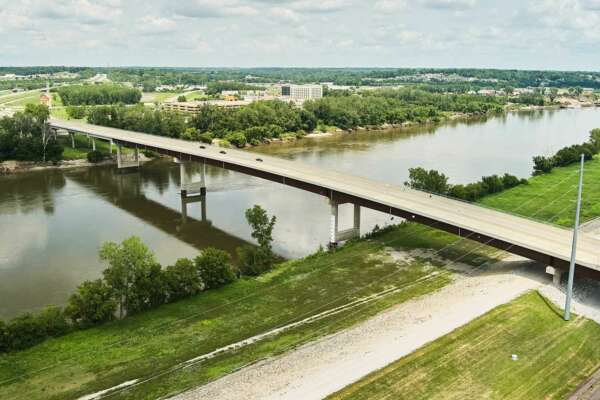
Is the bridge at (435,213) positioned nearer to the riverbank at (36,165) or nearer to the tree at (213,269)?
the tree at (213,269)

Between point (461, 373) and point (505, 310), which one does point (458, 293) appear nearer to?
point (505, 310)

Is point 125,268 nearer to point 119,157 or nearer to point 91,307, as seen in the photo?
point 91,307

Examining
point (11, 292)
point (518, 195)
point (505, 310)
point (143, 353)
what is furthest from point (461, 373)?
point (518, 195)

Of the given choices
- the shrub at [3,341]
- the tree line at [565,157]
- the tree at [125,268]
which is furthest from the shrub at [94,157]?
the tree line at [565,157]

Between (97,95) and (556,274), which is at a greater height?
(97,95)

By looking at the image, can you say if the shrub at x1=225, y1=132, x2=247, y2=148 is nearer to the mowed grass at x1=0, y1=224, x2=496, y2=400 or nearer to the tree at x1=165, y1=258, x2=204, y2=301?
the mowed grass at x1=0, y1=224, x2=496, y2=400

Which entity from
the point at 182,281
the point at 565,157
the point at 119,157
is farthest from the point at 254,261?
the point at 565,157

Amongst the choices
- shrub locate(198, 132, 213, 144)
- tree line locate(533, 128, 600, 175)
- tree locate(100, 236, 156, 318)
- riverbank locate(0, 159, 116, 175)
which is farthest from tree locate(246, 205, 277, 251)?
shrub locate(198, 132, 213, 144)
